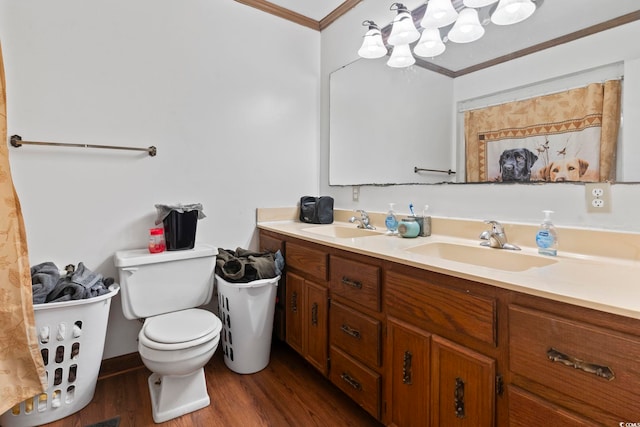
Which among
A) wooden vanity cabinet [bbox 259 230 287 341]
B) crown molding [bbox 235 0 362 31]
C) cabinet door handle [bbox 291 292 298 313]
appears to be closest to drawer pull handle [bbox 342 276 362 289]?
cabinet door handle [bbox 291 292 298 313]

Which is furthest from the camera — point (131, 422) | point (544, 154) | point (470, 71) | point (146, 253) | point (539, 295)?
point (146, 253)

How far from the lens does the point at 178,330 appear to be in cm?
148

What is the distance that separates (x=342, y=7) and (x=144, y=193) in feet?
6.16

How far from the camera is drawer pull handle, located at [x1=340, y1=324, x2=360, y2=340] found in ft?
4.60

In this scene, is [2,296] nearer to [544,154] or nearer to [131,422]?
[131,422]

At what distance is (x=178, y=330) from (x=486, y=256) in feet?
4.66

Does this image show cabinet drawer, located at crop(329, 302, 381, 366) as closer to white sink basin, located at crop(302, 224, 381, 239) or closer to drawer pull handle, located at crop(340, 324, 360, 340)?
drawer pull handle, located at crop(340, 324, 360, 340)

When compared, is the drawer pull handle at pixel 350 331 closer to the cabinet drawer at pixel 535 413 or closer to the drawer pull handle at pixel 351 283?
the drawer pull handle at pixel 351 283

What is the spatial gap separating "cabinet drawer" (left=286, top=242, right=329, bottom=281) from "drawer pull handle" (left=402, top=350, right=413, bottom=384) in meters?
0.55

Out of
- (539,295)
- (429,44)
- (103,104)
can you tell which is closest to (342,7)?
(429,44)

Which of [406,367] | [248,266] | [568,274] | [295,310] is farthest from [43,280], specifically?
[568,274]

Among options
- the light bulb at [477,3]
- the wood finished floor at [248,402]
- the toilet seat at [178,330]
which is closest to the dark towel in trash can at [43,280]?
the toilet seat at [178,330]

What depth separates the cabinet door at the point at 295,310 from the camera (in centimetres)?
181

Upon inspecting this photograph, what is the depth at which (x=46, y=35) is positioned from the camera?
63.4 inches
